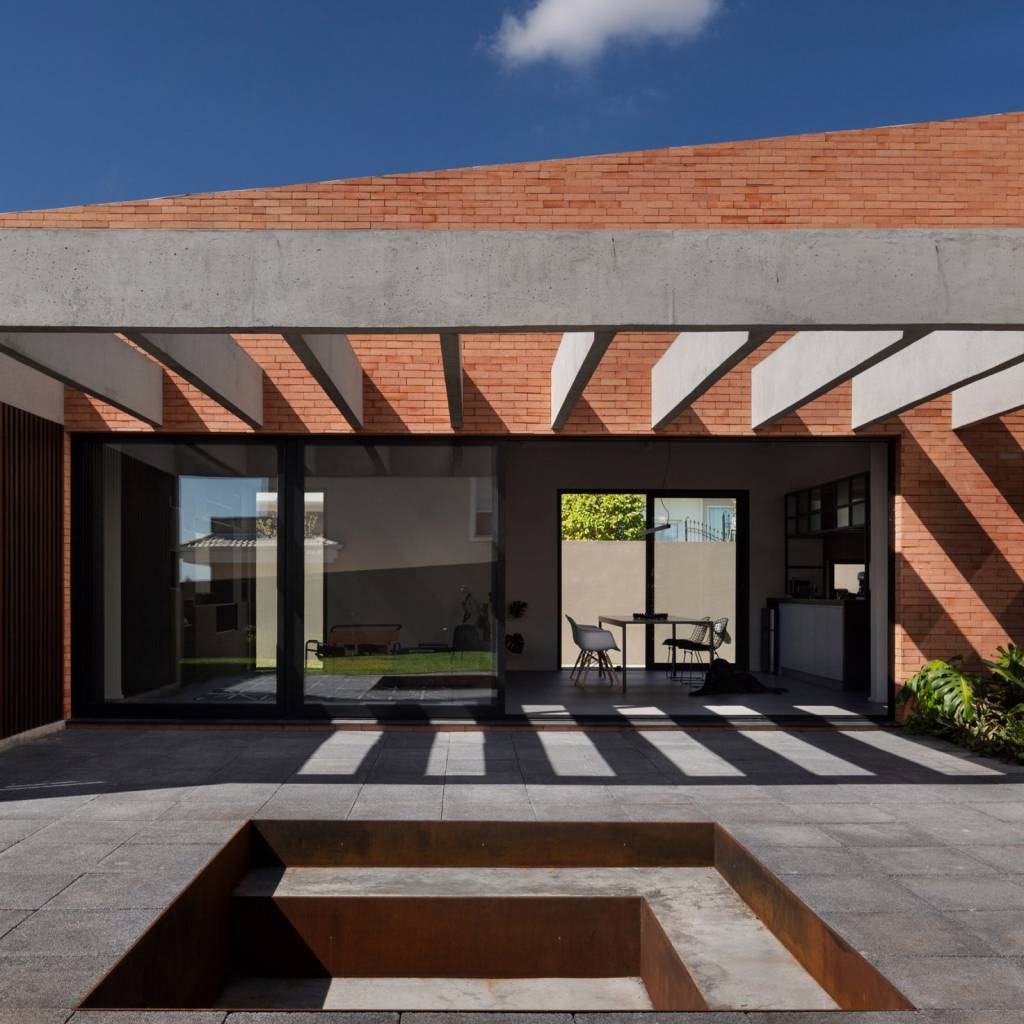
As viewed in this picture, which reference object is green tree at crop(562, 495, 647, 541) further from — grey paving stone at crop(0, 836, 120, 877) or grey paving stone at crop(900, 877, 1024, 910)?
grey paving stone at crop(900, 877, 1024, 910)

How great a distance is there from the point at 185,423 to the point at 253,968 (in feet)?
17.3

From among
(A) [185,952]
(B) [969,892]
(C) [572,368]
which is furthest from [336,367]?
(B) [969,892]

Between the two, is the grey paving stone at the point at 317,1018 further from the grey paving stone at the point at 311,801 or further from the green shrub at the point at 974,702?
the green shrub at the point at 974,702

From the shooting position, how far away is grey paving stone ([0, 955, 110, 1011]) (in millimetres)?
3533

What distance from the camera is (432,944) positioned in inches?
203

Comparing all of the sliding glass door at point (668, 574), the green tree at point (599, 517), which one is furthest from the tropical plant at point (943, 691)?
the green tree at point (599, 517)

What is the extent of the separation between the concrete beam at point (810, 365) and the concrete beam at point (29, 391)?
18.5 feet

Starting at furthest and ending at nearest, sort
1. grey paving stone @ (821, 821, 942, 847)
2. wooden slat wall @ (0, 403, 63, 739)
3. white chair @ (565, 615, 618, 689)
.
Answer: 1. white chair @ (565, 615, 618, 689)
2. wooden slat wall @ (0, 403, 63, 739)
3. grey paving stone @ (821, 821, 942, 847)

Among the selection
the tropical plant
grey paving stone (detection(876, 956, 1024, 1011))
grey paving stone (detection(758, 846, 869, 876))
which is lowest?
grey paving stone (detection(758, 846, 869, 876))

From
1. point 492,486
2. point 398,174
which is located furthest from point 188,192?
point 492,486

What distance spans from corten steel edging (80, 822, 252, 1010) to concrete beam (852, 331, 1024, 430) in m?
5.27

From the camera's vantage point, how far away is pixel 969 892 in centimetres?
474

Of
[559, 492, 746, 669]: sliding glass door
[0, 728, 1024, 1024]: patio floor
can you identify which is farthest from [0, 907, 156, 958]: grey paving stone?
[559, 492, 746, 669]: sliding glass door

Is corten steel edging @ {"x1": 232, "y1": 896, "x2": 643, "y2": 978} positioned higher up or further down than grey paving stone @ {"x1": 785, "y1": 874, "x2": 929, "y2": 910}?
Answer: further down
